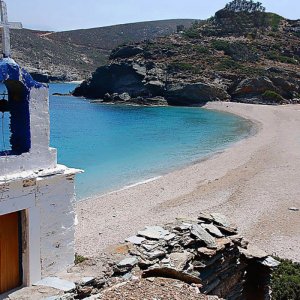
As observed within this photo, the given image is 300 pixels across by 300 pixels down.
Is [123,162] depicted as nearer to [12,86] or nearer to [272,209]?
[272,209]

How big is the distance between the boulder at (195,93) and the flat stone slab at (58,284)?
70216 millimetres

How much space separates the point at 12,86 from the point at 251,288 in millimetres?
6204

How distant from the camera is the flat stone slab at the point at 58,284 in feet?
21.0

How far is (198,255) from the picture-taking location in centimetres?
819

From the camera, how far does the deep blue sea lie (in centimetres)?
3200

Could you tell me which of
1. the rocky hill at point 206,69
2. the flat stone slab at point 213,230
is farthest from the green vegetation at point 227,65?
the flat stone slab at point 213,230

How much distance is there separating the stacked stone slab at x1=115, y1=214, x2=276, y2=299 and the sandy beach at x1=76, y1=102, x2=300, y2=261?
4.47 metres

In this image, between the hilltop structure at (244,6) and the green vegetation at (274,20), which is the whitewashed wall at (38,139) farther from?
the hilltop structure at (244,6)

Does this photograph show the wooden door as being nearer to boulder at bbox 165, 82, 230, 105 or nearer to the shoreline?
the shoreline

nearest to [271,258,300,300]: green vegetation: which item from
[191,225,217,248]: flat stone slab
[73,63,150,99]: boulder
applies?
[191,225,217,248]: flat stone slab

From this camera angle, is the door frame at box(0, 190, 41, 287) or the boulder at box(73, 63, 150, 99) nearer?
the door frame at box(0, 190, 41, 287)

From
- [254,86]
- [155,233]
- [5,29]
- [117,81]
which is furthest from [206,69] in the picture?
[5,29]

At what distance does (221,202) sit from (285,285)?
11.7 meters

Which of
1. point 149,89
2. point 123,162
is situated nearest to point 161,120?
point 149,89
